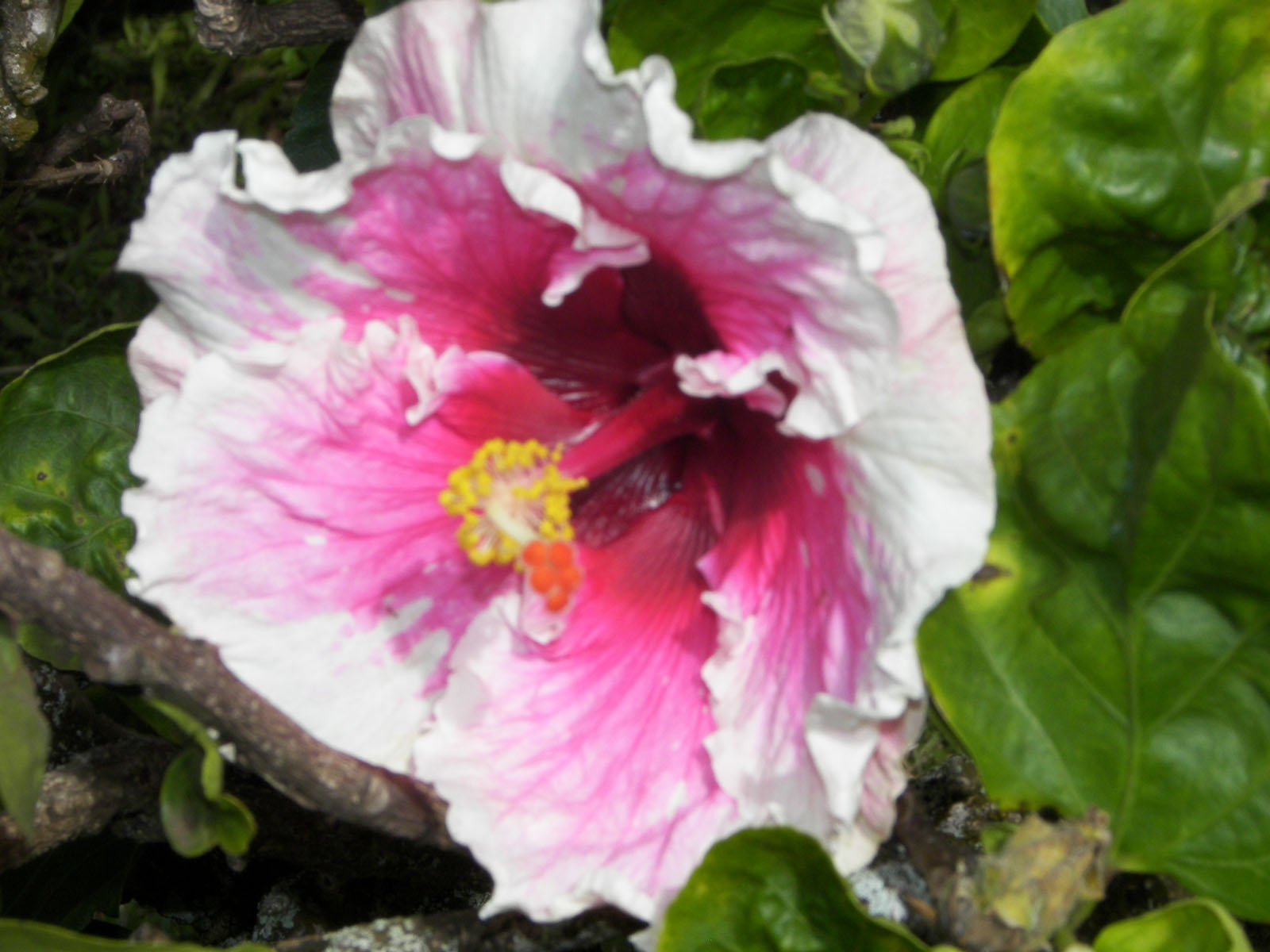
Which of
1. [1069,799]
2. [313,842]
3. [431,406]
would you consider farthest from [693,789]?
[313,842]

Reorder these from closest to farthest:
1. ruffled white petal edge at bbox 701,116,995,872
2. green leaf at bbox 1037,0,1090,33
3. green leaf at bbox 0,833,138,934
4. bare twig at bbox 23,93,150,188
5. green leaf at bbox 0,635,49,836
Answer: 1. green leaf at bbox 0,635,49,836
2. ruffled white petal edge at bbox 701,116,995,872
3. green leaf at bbox 1037,0,1090,33
4. green leaf at bbox 0,833,138,934
5. bare twig at bbox 23,93,150,188

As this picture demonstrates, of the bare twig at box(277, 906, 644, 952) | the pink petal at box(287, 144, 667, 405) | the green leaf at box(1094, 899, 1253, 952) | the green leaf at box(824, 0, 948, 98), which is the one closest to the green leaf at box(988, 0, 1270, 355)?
the green leaf at box(824, 0, 948, 98)

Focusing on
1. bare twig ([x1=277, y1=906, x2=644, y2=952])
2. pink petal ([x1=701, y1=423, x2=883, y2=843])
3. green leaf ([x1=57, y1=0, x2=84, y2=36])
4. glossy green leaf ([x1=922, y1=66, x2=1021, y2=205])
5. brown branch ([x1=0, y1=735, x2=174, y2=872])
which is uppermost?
green leaf ([x1=57, y1=0, x2=84, y2=36])

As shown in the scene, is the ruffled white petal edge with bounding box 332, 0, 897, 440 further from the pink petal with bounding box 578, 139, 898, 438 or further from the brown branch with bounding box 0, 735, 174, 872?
the brown branch with bounding box 0, 735, 174, 872

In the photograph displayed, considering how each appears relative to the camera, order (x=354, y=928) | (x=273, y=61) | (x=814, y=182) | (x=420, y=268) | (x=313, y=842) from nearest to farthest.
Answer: (x=814, y=182), (x=420, y=268), (x=354, y=928), (x=313, y=842), (x=273, y=61)

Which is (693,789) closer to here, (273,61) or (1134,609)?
(1134,609)

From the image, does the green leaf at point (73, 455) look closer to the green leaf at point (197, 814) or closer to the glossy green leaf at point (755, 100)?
the green leaf at point (197, 814)
